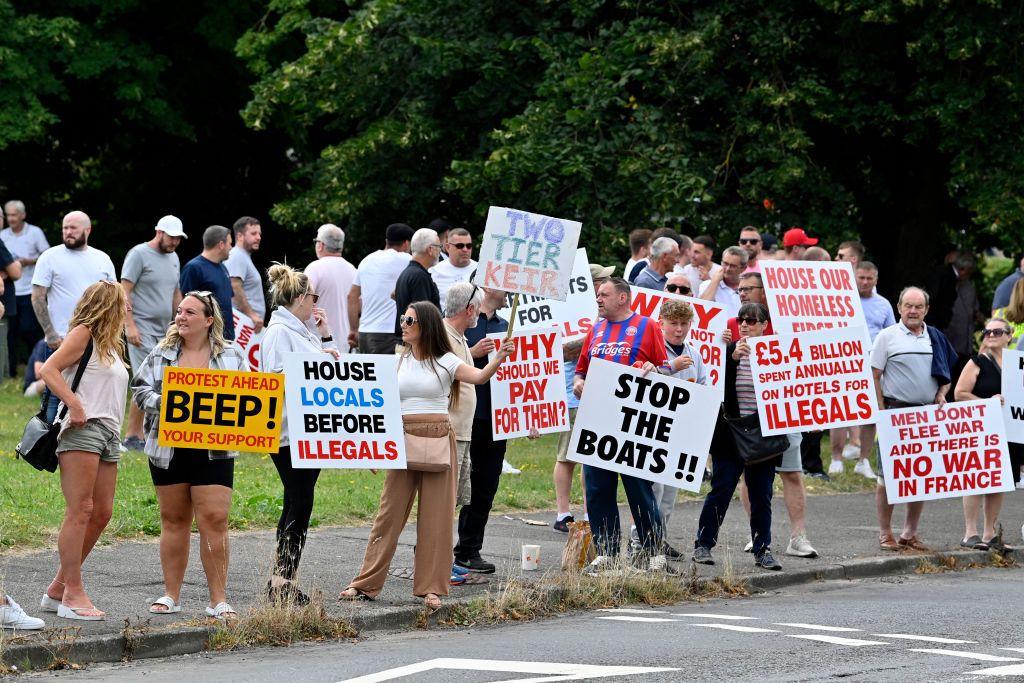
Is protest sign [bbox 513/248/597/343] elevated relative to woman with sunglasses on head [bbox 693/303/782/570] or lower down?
elevated

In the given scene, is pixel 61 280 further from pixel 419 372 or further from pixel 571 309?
pixel 419 372

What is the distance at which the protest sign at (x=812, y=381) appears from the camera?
11914mm

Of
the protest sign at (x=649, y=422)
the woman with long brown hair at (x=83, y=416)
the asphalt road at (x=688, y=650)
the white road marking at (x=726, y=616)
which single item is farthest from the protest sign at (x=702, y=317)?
the woman with long brown hair at (x=83, y=416)

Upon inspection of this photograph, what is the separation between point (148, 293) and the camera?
595 inches

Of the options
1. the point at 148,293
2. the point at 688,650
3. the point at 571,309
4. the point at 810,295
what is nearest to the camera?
the point at 688,650

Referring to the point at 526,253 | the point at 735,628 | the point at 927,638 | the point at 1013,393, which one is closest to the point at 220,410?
the point at 526,253

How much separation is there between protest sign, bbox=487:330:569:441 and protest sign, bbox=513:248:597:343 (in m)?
1.65

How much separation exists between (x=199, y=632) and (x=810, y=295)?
261 inches

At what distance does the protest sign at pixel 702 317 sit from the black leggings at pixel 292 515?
4.03 m

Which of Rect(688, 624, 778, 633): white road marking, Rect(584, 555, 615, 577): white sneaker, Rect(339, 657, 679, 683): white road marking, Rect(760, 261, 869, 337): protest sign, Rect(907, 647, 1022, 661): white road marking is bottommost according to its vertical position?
Rect(339, 657, 679, 683): white road marking

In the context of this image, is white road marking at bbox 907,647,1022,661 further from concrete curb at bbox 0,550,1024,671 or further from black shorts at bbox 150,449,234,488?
black shorts at bbox 150,449,234,488

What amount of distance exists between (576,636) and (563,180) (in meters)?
12.7

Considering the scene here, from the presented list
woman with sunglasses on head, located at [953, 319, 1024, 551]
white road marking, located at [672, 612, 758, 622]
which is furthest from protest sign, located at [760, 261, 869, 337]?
white road marking, located at [672, 612, 758, 622]

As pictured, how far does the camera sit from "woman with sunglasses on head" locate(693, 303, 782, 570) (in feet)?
38.6
